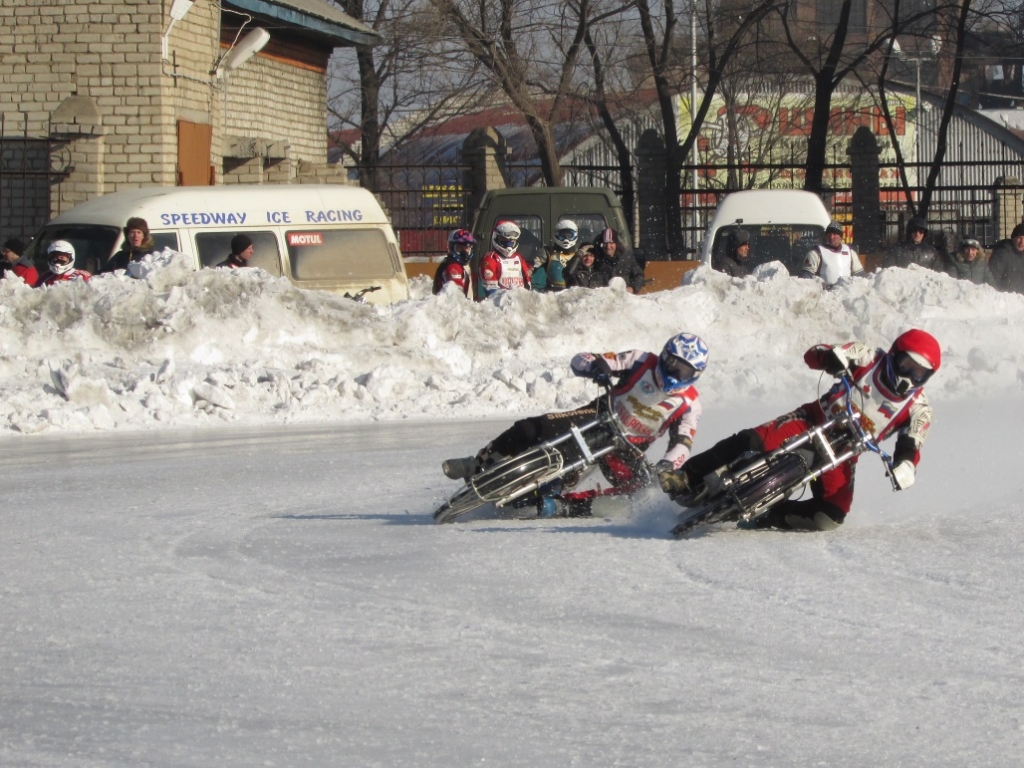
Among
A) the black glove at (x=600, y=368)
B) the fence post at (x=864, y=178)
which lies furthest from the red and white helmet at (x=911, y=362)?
the fence post at (x=864, y=178)

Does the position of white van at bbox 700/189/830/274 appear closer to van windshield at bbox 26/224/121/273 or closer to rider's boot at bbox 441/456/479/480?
van windshield at bbox 26/224/121/273

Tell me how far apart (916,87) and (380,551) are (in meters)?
46.8

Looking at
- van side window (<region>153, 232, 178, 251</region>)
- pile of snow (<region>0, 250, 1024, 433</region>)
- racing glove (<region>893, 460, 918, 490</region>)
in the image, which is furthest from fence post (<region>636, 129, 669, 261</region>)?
racing glove (<region>893, 460, 918, 490</region>)

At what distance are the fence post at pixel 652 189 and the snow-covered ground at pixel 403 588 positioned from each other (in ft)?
41.5

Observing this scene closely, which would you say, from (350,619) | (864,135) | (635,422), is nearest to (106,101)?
(864,135)

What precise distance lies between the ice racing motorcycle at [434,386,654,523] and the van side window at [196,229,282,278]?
8143mm

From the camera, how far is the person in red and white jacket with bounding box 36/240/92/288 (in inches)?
615

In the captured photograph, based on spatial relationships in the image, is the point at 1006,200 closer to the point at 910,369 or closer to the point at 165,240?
the point at 165,240

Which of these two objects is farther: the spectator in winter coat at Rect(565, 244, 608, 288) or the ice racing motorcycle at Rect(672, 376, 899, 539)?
the spectator in winter coat at Rect(565, 244, 608, 288)

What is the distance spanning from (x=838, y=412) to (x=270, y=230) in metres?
9.44

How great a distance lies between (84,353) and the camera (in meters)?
14.6

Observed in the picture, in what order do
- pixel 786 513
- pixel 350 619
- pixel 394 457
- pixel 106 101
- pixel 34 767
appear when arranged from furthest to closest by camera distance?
pixel 106 101 < pixel 394 457 < pixel 786 513 < pixel 350 619 < pixel 34 767

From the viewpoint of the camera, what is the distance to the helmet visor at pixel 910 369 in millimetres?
8289

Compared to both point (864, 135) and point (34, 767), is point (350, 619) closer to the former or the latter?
point (34, 767)
